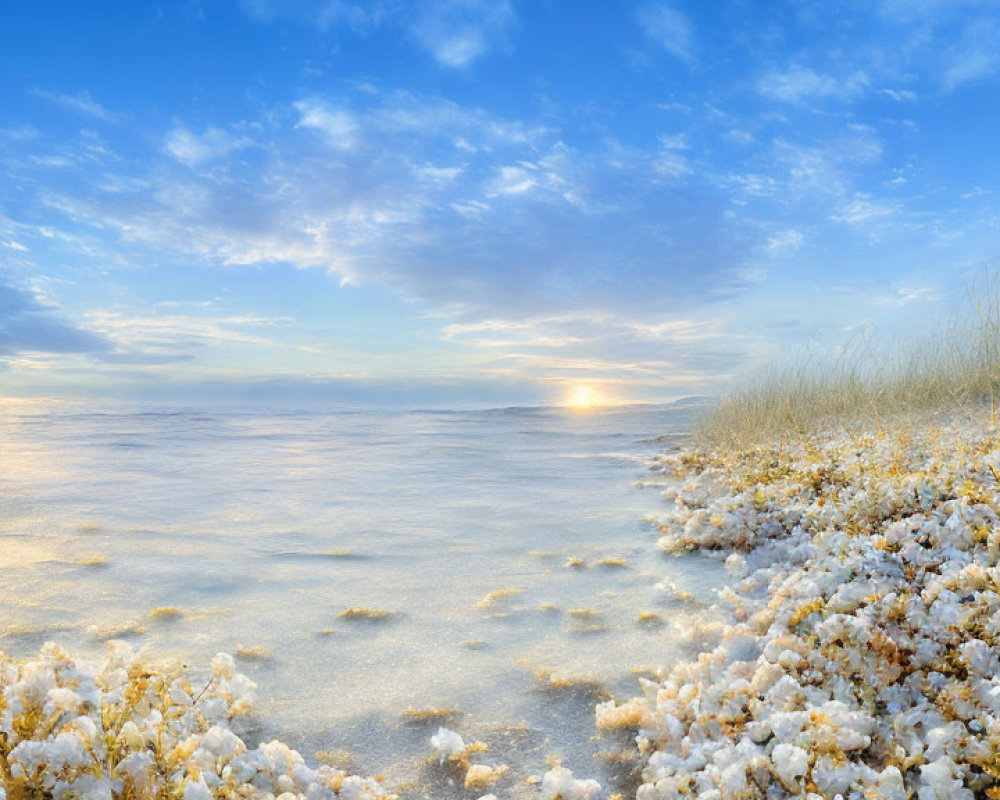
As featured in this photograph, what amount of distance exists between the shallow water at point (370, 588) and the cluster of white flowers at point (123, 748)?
42cm

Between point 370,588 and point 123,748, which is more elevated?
point 123,748

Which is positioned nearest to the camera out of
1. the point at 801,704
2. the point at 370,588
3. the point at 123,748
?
the point at 123,748

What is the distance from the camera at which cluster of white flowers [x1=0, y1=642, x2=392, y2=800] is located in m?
1.92

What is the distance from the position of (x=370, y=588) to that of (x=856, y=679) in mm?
3014

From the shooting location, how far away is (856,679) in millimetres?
2734

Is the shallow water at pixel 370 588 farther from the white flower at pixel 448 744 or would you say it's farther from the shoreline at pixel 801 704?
the shoreline at pixel 801 704

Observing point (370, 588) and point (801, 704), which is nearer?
point (801, 704)

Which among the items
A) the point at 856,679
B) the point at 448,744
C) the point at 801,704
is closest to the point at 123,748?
the point at 448,744

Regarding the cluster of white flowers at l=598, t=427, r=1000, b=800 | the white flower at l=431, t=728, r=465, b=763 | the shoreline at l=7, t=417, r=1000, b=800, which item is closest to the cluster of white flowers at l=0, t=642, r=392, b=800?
the shoreline at l=7, t=417, r=1000, b=800

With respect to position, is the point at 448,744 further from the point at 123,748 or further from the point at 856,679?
the point at 856,679

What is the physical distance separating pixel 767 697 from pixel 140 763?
7.02 ft

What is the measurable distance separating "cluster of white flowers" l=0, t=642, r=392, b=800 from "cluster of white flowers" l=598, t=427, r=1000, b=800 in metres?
1.19

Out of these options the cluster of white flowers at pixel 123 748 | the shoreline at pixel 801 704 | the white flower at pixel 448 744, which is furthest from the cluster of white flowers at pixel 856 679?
the cluster of white flowers at pixel 123 748

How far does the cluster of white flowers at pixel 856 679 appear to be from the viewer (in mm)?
2240
